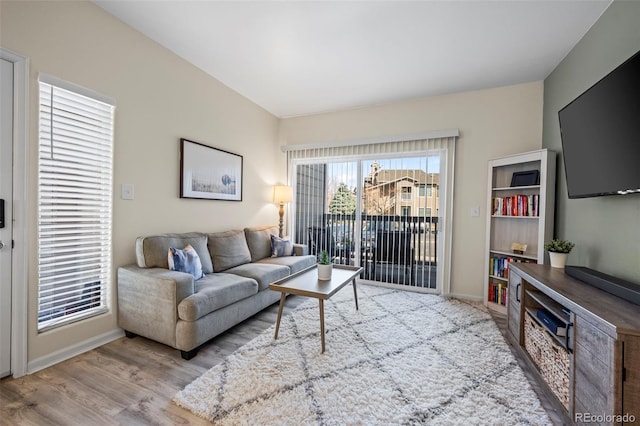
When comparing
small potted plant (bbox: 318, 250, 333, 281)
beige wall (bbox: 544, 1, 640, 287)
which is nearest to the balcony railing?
beige wall (bbox: 544, 1, 640, 287)

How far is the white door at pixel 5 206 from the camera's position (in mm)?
1626

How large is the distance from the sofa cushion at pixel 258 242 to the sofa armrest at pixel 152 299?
1.35 metres

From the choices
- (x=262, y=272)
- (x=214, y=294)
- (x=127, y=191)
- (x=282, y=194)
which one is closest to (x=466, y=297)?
(x=262, y=272)

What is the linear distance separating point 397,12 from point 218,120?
7.51 ft

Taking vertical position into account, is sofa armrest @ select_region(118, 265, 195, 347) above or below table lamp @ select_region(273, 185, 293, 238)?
below

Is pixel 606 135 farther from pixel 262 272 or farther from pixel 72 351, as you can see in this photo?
pixel 72 351

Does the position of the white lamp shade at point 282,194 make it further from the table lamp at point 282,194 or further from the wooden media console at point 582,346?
the wooden media console at point 582,346

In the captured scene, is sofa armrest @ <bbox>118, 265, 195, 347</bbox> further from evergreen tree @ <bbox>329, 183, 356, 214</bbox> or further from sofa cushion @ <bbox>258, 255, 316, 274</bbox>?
evergreen tree @ <bbox>329, 183, 356, 214</bbox>

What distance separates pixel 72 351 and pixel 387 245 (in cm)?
341

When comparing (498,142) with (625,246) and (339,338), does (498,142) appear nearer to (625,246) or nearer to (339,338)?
(625,246)

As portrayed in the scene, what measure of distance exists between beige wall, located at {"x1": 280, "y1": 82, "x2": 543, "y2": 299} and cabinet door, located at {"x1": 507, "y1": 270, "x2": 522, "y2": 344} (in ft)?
3.77

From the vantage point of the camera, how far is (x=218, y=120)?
3316 millimetres

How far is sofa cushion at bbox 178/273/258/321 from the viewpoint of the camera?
1.91 m

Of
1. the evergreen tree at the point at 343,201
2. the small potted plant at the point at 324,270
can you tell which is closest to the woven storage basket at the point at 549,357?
the small potted plant at the point at 324,270
